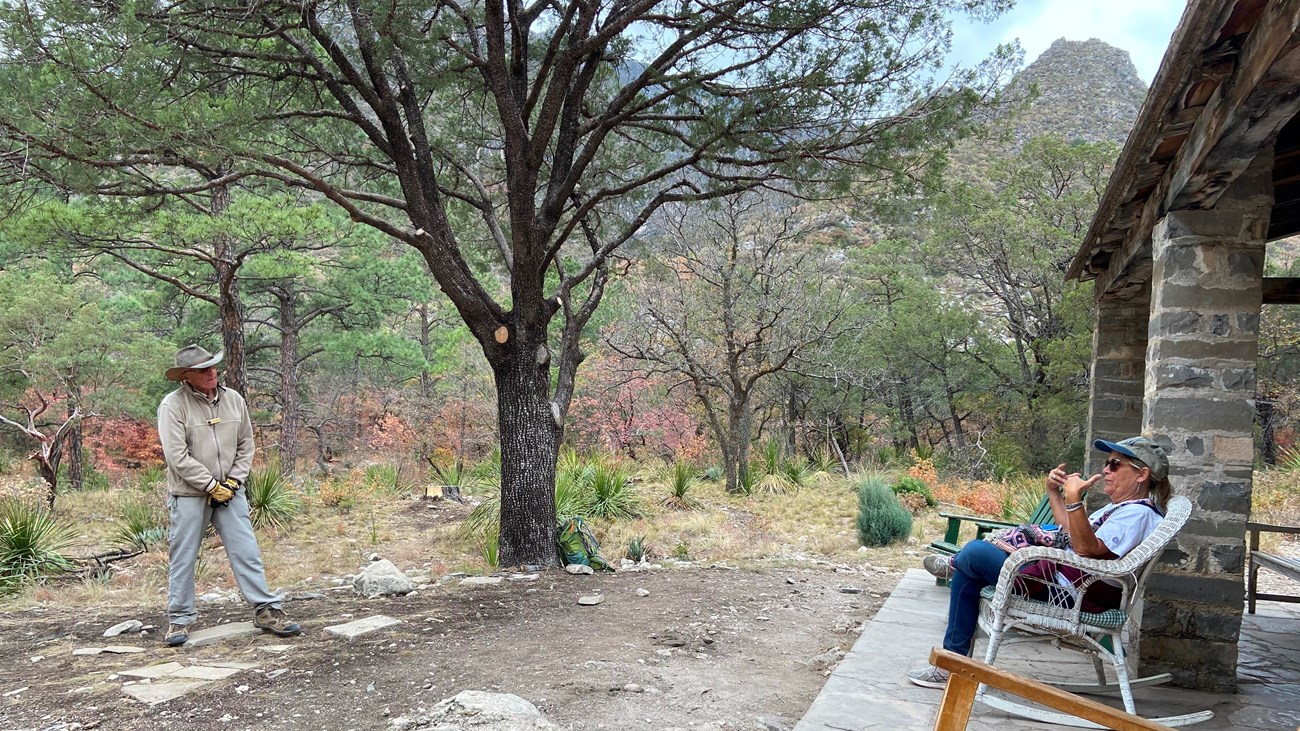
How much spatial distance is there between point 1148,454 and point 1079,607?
71 cm

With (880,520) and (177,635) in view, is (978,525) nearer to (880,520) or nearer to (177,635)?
(880,520)

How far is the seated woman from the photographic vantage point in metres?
2.74

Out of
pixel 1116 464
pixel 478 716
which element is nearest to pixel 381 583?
pixel 478 716

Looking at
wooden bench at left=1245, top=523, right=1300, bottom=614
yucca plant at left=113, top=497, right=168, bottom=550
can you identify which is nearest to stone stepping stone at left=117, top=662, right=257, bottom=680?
wooden bench at left=1245, top=523, right=1300, bottom=614

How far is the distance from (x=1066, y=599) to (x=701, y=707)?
158 centimetres

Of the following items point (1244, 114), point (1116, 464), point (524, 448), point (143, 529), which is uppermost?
point (1244, 114)

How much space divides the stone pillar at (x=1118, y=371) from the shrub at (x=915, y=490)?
575cm

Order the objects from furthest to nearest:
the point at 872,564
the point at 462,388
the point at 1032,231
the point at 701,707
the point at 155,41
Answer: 1. the point at 462,388
2. the point at 1032,231
3. the point at 872,564
4. the point at 155,41
5. the point at 701,707

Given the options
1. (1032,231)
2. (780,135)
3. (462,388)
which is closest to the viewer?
(780,135)

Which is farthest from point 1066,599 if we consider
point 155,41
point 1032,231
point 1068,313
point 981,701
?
point 1032,231

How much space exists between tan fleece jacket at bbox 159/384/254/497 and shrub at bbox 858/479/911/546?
21.5 feet

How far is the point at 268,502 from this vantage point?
30.8 ft

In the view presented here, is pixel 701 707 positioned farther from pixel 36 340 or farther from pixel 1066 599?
pixel 36 340

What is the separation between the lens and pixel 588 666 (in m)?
3.87
